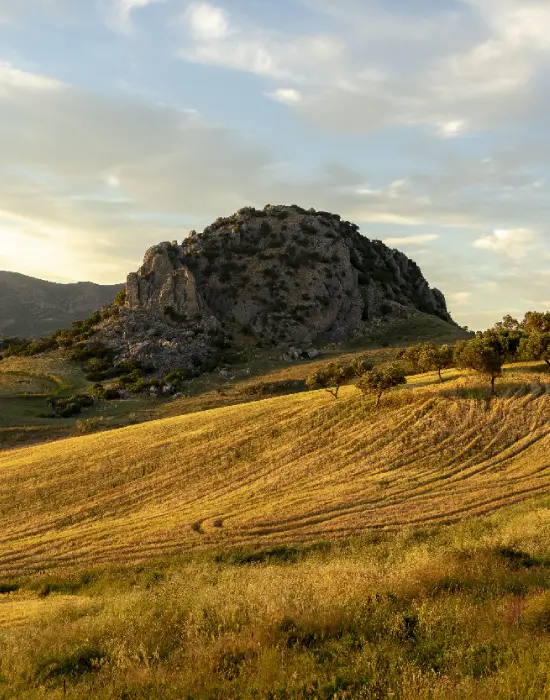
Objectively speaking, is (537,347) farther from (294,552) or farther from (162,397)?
(162,397)

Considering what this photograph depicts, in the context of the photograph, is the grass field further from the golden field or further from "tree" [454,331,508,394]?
"tree" [454,331,508,394]

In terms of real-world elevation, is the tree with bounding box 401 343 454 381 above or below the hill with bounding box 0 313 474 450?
above

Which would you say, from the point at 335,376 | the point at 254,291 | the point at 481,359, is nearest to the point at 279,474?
the point at 335,376

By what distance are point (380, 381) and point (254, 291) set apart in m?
98.9

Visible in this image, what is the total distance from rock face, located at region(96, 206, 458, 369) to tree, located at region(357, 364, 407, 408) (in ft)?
227

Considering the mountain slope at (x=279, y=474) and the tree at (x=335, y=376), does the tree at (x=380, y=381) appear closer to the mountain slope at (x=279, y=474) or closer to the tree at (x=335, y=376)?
the mountain slope at (x=279, y=474)

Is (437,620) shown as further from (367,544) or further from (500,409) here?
(500,409)

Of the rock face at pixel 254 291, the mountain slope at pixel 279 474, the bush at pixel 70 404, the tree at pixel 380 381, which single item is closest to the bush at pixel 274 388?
the bush at pixel 70 404

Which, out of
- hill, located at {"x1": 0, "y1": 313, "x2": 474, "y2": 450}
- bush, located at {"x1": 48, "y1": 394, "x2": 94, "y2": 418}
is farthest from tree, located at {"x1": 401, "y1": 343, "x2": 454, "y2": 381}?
bush, located at {"x1": 48, "y1": 394, "x2": 94, "y2": 418}

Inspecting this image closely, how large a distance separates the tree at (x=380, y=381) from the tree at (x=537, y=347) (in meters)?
12.9

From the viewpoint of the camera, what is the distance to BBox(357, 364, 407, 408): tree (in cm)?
4994

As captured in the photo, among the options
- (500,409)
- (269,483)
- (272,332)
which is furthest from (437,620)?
(272,332)

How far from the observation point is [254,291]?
14562cm

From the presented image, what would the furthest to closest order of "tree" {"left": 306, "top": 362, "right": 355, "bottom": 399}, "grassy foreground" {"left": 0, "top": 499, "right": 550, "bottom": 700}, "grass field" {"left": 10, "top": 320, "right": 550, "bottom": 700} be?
"tree" {"left": 306, "top": 362, "right": 355, "bottom": 399}, "grass field" {"left": 10, "top": 320, "right": 550, "bottom": 700}, "grassy foreground" {"left": 0, "top": 499, "right": 550, "bottom": 700}
